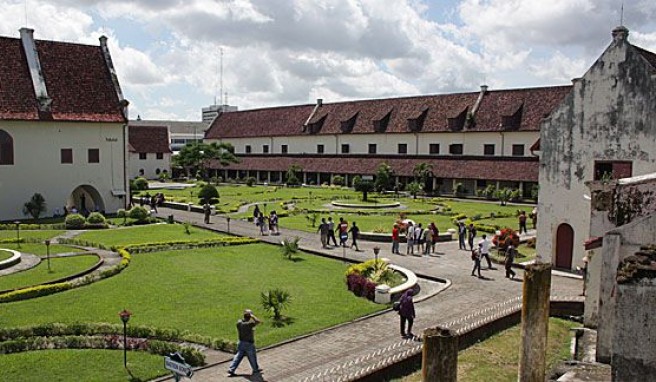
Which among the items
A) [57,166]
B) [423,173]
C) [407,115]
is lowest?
[423,173]

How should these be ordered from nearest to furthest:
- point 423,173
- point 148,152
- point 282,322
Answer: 1. point 282,322
2. point 423,173
3. point 148,152

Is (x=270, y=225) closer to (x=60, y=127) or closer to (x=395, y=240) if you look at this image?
(x=395, y=240)

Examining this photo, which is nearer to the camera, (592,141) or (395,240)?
(592,141)

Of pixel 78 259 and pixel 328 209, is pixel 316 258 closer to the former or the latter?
pixel 78 259

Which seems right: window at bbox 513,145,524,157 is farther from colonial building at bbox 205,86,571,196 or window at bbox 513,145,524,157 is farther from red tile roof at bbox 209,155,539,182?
red tile roof at bbox 209,155,539,182

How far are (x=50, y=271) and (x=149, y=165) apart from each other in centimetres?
4960

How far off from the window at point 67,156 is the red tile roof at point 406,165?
2599 cm

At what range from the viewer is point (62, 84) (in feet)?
108

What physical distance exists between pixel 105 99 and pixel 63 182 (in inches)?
212

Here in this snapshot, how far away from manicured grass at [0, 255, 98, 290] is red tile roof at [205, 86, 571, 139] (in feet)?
118

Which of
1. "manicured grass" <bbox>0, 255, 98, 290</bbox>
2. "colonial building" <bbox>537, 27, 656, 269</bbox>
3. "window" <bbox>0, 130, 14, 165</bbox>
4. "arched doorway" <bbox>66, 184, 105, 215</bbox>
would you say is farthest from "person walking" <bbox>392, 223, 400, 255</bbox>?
"window" <bbox>0, 130, 14, 165</bbox>

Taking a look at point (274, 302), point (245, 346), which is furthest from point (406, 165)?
point (245, 346)

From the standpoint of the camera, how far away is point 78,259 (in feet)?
64.8

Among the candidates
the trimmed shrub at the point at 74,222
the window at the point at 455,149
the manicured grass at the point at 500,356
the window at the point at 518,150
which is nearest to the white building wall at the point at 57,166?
the trimmed shrub at the point at 74,222
